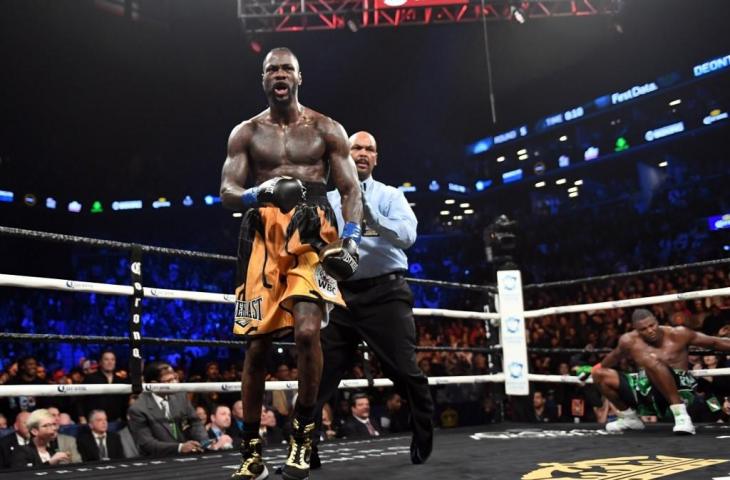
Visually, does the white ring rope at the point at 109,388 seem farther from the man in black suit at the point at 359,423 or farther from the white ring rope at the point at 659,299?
the man in black suit at the point at 359,423

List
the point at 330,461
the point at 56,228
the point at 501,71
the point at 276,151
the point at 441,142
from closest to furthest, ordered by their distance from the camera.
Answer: the point at 276,151, the point at 330,461, the point at 56,228, the point at 501,71, the point at 441,142

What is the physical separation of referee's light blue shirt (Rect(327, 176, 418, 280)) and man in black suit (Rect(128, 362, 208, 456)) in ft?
4.57

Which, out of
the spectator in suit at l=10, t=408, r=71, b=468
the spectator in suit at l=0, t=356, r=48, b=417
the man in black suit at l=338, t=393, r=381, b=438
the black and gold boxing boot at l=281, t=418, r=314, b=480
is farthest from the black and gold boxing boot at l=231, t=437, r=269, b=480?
the spectator in suit at l=0, t=356, r=48, b=417

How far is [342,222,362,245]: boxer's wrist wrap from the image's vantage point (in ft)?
6.51

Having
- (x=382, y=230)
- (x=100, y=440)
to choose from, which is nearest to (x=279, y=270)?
(x=382, y=230)

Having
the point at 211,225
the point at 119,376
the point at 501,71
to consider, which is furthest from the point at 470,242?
the point at 119,376

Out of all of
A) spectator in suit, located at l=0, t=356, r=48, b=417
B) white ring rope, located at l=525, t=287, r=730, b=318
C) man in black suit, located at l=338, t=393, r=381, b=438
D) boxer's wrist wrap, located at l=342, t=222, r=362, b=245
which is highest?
boxer's wrist wrap, located at l=342, t=222, r=362, b=245

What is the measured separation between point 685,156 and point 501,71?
1047 cm

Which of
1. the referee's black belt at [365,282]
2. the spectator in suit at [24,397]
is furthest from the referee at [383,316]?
the spectator in suit at [24,397]

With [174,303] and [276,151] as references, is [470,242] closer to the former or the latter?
[174,303]

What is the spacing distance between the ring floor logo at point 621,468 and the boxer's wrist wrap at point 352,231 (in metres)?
0.80

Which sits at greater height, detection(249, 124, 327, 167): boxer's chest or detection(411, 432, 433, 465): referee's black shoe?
detection(249, 124, 327, 167): boxer's chest

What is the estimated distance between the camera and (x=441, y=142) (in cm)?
3291

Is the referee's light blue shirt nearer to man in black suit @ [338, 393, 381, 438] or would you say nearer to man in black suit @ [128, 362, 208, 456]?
man in black suit @ [128, 362, 208, 456]
